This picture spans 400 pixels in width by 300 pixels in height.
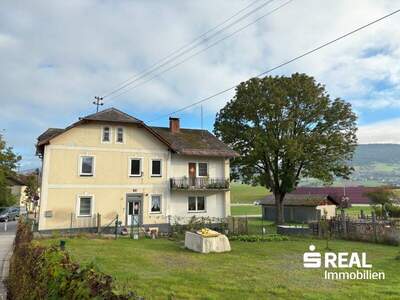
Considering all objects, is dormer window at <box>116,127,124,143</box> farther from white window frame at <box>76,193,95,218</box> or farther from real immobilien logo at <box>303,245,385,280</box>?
real immobilien logo at <box>303,245,385,280</box>

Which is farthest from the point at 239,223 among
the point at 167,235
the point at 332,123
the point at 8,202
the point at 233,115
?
the point at 8,202

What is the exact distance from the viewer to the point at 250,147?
3597 centimetres

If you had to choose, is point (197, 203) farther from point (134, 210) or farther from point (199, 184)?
point (134, 210)

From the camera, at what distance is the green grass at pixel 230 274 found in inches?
359

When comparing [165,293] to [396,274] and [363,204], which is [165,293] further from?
[363,204]

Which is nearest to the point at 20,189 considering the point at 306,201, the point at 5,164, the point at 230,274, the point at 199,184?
the point at 5,164

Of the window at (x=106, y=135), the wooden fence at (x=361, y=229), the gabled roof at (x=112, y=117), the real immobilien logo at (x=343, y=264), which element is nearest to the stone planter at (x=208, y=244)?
the real immobilien logo at (x=343, y=264)

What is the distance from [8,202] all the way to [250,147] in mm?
36147

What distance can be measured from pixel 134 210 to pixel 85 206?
4.00 m

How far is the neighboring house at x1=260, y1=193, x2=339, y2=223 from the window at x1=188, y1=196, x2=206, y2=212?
17.9m

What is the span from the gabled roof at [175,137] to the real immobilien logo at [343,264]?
14.9 meters

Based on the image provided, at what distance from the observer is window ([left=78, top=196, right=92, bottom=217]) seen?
26.5 metres

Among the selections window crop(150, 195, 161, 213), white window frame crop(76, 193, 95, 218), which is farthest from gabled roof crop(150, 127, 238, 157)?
white window frame crop(76, 193, 95, 218)

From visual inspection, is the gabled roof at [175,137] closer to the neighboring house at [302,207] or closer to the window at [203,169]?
the window at [203,169]
